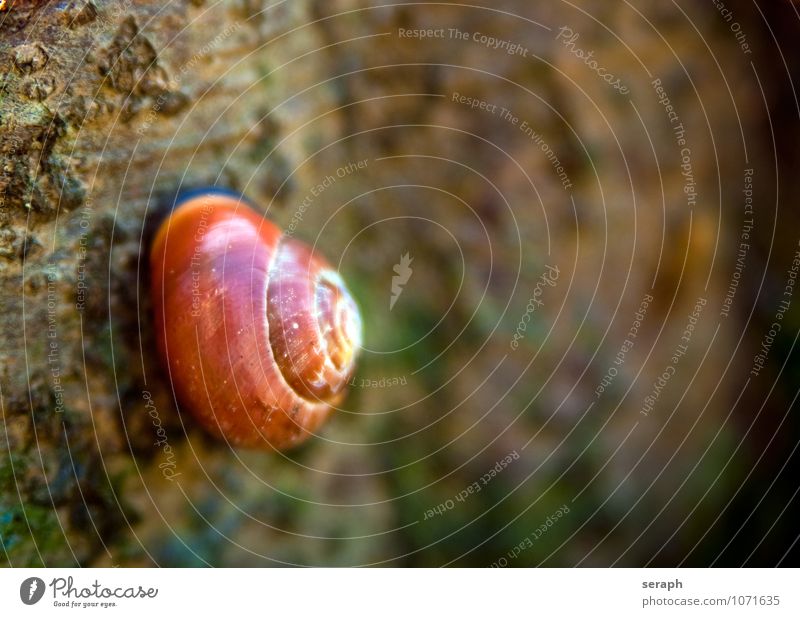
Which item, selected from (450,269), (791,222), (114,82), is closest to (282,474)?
(450,269)

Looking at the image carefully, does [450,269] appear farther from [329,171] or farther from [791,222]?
[791,222]

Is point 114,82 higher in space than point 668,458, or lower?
higher

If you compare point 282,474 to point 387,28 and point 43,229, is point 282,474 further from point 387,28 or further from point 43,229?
point 387,28
